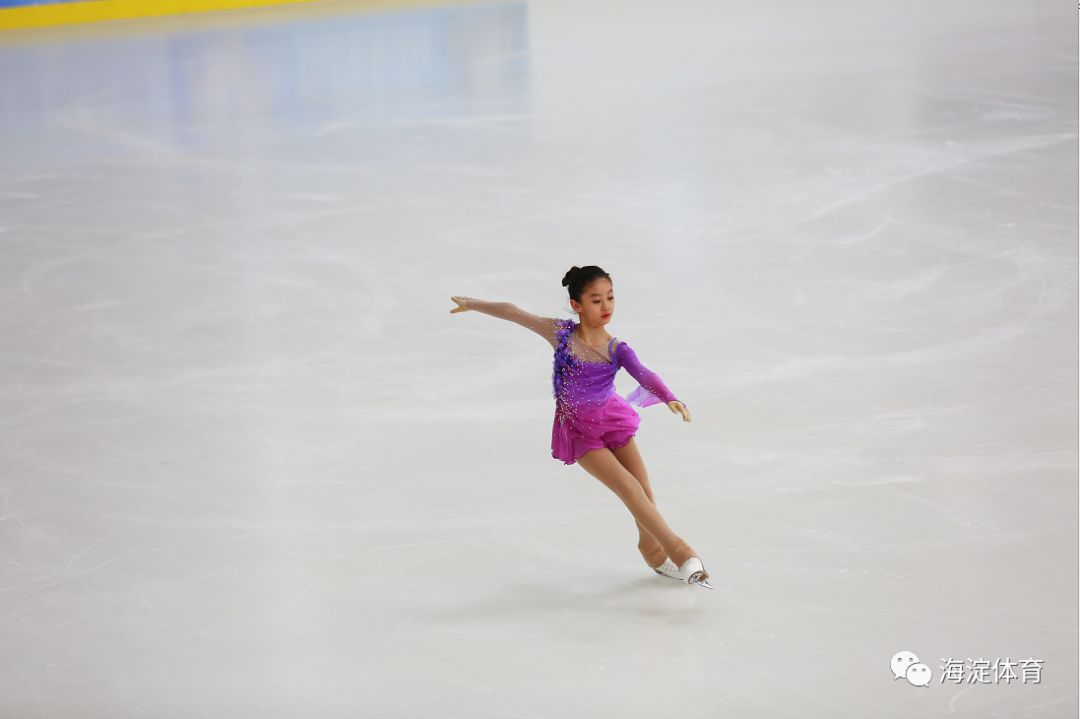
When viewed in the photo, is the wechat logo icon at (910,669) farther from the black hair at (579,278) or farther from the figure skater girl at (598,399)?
the black hair at (579,278)

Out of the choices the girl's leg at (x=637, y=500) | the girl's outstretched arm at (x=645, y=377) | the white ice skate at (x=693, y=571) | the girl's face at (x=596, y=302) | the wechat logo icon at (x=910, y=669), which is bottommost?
the wechat logo icon at (x=910, y=669)

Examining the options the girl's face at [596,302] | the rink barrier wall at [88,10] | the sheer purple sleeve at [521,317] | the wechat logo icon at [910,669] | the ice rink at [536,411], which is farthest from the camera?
the rink barrier wall at [88,10]

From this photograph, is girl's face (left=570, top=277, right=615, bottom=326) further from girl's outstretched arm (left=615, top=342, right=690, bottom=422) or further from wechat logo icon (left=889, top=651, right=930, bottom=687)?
wechat logo icon (left=889, top=651, right=930, bottom=687)

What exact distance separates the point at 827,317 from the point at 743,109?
4459 mm

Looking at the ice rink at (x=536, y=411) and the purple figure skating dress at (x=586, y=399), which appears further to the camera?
the purple figure skating dress at (x=586, y=399)

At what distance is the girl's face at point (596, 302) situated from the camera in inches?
128

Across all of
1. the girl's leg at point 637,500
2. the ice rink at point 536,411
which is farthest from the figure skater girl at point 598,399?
the ice rink at point 536,411

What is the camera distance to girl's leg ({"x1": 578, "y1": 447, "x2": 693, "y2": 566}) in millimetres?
3320

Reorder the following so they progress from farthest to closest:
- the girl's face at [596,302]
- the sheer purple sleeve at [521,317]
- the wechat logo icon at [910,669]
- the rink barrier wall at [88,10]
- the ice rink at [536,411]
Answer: the rink barrier wall at [88,10] < the sheer purple sleeve at [521,317] < the girl's face at [596,302] < the ice rink at [536,411] < the wechat logo icon at [910,669]

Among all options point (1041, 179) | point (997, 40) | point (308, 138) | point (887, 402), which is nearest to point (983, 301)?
point (887, 402)

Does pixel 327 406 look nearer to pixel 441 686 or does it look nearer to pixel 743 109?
pixel 441 686

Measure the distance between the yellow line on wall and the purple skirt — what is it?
17.8 meters

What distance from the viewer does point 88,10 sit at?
19.2 metres

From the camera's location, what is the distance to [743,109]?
9516 millimetres
